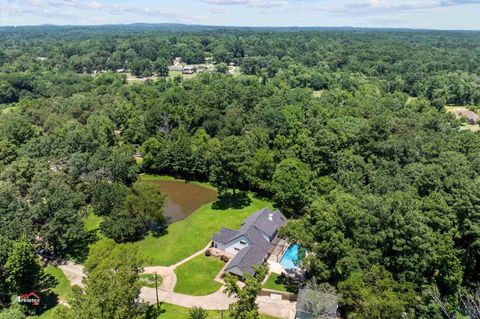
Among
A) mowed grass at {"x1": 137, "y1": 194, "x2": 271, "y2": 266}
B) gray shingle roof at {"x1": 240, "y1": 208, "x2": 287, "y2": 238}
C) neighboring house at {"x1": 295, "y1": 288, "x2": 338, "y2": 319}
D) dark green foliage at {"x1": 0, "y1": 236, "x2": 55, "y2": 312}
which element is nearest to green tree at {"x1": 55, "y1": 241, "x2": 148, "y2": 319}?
dark green foliage at {"x1": 0, "y1": 236, "x2": 55, "y2": 312}

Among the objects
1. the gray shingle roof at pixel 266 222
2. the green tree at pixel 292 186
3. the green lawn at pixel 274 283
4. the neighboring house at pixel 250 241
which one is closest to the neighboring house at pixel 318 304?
the green lawn at pixel 274 283

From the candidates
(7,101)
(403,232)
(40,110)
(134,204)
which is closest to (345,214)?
(403,232)

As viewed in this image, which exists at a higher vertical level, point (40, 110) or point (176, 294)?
point (40, 110)

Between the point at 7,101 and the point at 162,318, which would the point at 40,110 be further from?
the point at 162,318

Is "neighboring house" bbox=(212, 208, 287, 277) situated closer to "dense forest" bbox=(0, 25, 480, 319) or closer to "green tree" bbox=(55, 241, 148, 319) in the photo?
"dense forest" bbox=(0, 25, 480, 319)

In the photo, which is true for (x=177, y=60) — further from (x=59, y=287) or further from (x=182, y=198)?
(x=59, y=287)

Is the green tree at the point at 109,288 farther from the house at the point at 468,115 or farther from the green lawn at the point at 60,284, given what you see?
the house at the point at 468,115
